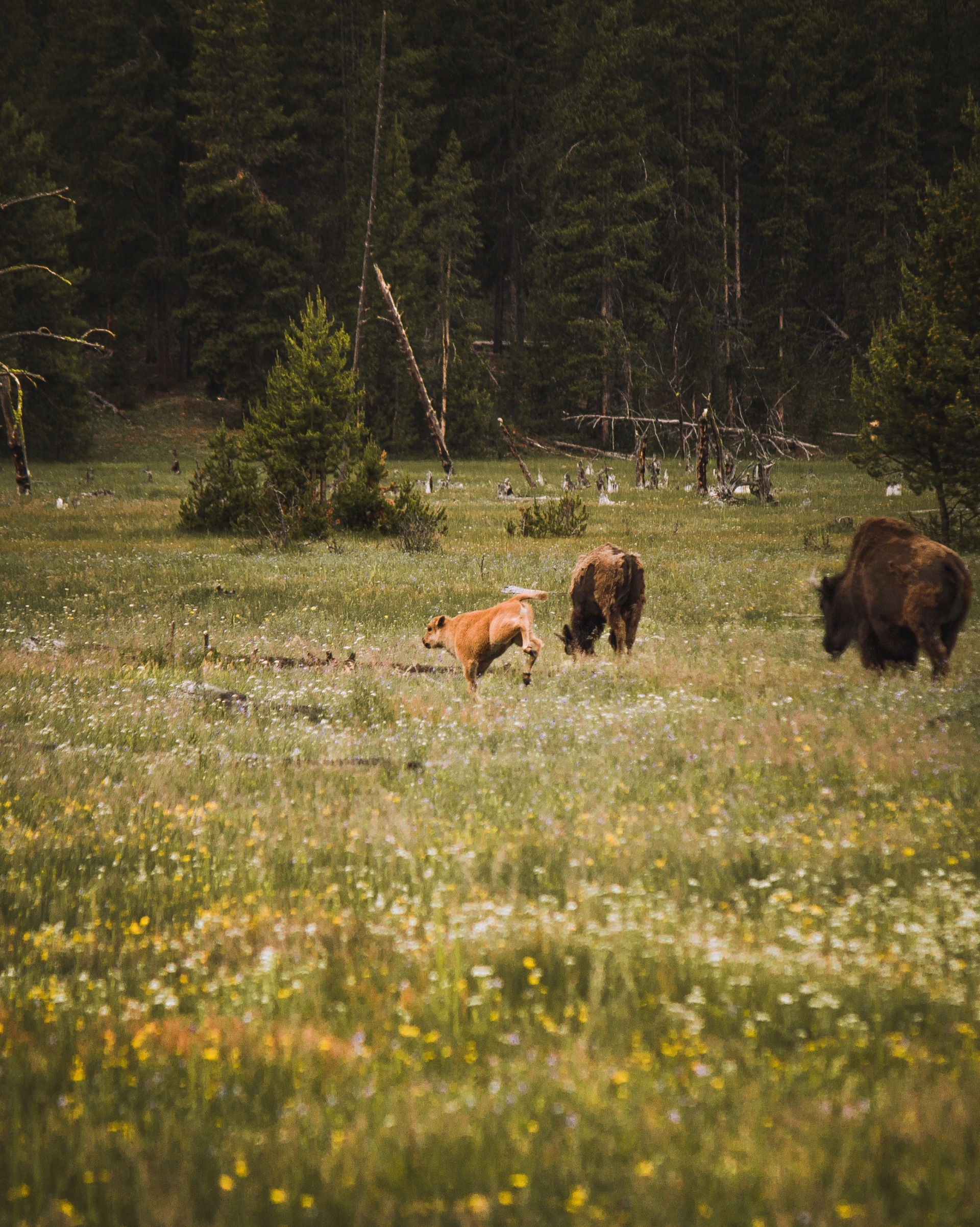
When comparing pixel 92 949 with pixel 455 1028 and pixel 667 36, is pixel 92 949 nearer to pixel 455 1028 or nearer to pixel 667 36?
pixel 455 1028

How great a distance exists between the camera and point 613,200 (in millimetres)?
61500

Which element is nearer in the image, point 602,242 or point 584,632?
point 584,632

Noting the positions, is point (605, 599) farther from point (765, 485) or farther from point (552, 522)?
point (765, 485)

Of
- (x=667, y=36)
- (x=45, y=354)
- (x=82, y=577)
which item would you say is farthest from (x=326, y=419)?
(x=667, y=36)

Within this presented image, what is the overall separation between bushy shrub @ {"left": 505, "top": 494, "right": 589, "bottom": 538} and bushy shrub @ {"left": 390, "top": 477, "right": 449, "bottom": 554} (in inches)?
75.5

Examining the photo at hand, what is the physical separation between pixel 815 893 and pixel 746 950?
87cm

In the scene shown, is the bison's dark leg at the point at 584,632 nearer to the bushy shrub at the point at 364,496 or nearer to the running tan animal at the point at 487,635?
the running tan animal at the point at 487,635

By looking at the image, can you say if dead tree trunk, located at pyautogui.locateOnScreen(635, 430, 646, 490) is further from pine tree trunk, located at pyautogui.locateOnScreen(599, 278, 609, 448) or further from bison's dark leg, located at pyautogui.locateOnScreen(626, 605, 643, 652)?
bison's dark leg, located at pyautogui.locateOnScreen(626, 605, 643, 652)

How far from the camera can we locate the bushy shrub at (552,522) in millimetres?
25094

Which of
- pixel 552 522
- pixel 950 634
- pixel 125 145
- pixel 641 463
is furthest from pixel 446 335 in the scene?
pixel 950 634

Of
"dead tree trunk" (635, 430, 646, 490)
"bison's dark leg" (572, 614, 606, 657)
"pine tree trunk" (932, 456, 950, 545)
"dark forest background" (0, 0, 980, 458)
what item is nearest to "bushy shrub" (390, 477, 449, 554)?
"pine tree trunk" (932, 456, 950, 545)

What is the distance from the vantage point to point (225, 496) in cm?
2662

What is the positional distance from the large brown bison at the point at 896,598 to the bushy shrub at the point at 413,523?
1283cm

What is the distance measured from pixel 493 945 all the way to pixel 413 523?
1958 centimetres
